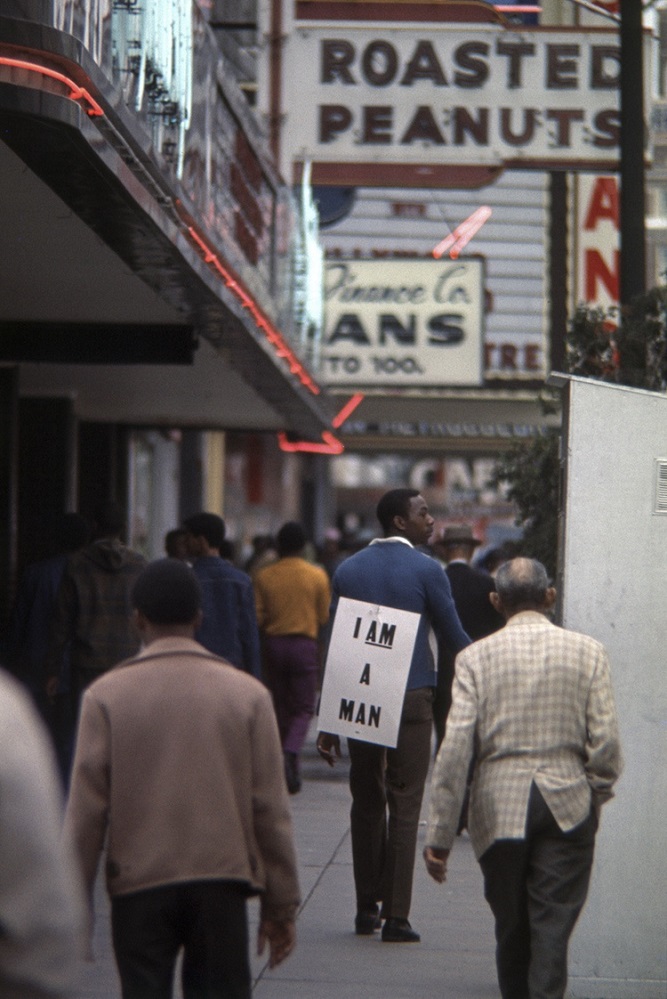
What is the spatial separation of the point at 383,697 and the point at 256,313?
4466mm

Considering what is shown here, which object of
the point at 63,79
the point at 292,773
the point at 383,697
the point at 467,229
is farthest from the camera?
the point at 467,229

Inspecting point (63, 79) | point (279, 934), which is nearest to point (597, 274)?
point (63, 79)

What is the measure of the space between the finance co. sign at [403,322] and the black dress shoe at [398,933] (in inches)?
570

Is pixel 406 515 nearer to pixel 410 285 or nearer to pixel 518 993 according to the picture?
pixel 518 993

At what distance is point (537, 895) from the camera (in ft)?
17.1

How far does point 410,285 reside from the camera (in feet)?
70.4

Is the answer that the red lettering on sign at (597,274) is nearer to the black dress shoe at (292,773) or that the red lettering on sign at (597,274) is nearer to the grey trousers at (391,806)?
the black dress shoe at (292,773)

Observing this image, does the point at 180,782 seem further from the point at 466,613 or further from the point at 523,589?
the point at 466,613

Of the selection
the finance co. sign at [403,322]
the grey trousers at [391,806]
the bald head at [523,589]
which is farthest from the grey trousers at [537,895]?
the finance co. sign at [403,322]

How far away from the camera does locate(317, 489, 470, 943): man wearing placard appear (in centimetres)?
721

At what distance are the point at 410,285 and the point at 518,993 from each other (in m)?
16.7

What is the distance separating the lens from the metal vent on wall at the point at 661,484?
6.17 m

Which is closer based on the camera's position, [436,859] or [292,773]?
[436,859]

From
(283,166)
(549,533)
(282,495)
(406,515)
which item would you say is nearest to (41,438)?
(283,166)
